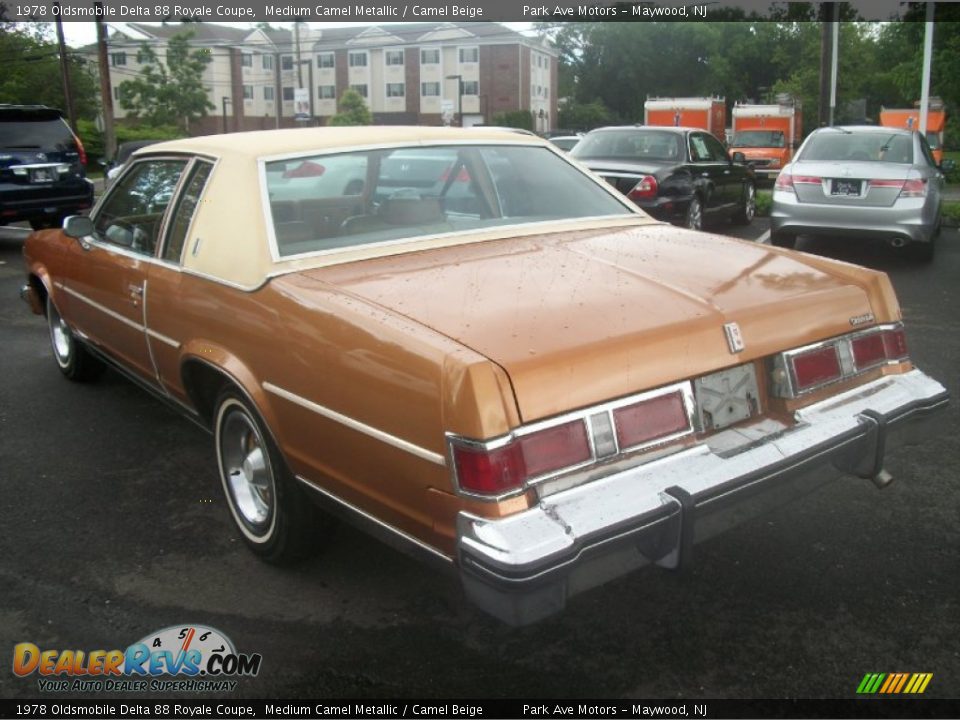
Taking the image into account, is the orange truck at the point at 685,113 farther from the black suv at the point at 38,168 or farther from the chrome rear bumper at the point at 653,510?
the chrome rear bumper at the point at 653,510

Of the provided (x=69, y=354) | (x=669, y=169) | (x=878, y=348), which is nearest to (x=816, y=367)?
(x=878, y=348)

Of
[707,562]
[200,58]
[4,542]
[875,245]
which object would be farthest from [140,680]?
[200,58]

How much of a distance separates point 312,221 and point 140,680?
1.73m

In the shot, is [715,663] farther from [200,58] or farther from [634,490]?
[200,58]

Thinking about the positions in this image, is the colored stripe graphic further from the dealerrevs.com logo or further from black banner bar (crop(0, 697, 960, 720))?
the dealerrevs.com logo

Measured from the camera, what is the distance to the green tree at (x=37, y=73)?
38.1 meters

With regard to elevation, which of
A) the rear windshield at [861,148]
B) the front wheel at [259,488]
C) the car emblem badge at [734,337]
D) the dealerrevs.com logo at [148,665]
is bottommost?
the dealerrevs.com logo at [148,665]

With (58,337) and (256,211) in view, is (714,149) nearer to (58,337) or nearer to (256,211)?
(58,337)

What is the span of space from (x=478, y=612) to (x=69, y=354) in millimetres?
3814

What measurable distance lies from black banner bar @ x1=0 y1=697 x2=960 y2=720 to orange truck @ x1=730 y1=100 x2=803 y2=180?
28601mm

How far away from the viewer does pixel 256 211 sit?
11.1ft

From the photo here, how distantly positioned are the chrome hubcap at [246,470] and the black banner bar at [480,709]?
2.88 ft

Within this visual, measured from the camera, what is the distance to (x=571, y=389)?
2469 millimetres

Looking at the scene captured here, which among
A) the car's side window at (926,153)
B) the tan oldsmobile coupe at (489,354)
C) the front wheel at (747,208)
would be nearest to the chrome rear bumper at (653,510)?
the tan oldsmobile coupe at (489,354)
